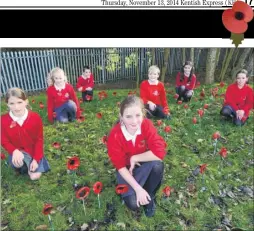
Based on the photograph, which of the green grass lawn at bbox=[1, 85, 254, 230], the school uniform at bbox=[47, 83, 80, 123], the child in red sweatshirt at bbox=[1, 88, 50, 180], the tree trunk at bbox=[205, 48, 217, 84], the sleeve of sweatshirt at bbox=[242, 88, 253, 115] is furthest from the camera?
the tree trunk at bbox=[205, 48, 217, 84]

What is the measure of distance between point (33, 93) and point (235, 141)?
4267 mm

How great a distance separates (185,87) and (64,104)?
2425 mm

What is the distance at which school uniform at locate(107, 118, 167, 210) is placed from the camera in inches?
94.7

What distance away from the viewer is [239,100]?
13.9 feet

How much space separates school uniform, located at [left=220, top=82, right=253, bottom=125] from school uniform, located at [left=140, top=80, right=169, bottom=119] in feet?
3.44

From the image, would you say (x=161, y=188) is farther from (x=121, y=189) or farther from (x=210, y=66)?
(x=210, y=66)

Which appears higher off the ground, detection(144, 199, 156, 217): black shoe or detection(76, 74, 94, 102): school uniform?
detection(76, 74, 94, 102): school uniform

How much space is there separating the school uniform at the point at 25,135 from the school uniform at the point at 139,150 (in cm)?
92

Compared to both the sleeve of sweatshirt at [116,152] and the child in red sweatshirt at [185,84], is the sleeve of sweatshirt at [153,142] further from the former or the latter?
the child in red sweatshirt at [185,84]

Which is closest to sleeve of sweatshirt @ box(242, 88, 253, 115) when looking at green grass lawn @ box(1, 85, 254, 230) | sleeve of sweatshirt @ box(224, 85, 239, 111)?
sleeve of sweatshirt @ box(224, 85, 239, 111)

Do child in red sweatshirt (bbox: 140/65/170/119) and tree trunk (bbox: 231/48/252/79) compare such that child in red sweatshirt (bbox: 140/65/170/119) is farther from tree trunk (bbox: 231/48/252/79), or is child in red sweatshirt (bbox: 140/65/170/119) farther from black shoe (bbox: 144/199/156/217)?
tree trunk (bbox: 231/48/252/79)

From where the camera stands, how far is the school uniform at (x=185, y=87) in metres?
5.05

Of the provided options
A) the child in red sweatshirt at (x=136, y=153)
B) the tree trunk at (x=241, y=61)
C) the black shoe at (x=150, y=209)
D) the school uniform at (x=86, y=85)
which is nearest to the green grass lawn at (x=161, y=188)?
the black shoe at (x=150, y=209)

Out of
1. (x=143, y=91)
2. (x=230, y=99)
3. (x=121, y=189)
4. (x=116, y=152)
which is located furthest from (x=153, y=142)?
(x=230, y=99)
